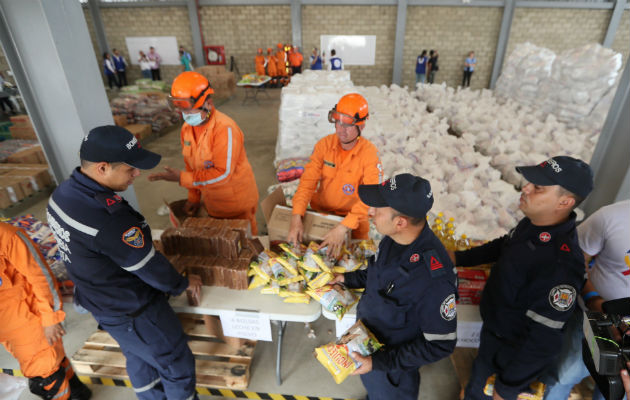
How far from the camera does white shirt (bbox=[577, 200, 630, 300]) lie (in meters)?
1.92

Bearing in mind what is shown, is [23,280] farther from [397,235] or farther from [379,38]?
[379,38]

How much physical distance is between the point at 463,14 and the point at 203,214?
14905 mm

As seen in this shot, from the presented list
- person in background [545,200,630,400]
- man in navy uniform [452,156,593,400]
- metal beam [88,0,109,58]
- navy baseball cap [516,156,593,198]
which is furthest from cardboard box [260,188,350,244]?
metal beam [88,0,109,58]

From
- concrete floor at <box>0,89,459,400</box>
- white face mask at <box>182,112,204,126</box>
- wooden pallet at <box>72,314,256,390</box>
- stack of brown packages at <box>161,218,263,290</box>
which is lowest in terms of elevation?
concrete floor at <box>0,89,459,400</box>

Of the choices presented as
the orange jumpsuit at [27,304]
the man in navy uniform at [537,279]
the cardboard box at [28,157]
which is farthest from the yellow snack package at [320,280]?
the cardboard box at [28,157]

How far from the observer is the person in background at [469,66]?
45.0 feet

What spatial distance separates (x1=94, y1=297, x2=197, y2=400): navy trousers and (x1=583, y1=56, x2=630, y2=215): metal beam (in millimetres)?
3709

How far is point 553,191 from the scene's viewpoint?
67.3 inches

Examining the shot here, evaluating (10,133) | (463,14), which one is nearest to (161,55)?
(10,133)

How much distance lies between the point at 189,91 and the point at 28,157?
5.49 meters

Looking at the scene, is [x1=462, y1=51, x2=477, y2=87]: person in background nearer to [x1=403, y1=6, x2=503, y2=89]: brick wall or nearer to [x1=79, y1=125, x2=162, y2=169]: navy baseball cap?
[x1=403, y1=6, x2=503, y2=89]: brick wall

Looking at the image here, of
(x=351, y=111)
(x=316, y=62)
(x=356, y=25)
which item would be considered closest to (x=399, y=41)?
(x=356, y=25)

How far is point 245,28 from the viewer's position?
47.2 ft

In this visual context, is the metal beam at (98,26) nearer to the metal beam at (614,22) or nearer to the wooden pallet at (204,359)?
the wooden pallet at (204,359)
